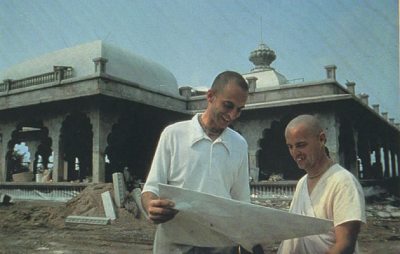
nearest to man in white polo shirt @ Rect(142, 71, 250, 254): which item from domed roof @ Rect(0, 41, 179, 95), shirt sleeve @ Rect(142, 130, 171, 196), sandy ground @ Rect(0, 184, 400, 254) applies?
shirt sleeve @ Rect(142, 130, 171, 196)

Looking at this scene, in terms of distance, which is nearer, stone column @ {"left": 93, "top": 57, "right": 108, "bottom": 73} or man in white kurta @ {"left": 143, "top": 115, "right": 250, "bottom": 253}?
man in white kurta @ {"left": 143, "top": 115, "right": 250, "bottom": 253}

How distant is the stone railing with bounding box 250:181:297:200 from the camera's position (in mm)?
14133

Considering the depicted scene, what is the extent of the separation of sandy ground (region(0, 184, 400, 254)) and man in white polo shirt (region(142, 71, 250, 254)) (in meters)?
4.94

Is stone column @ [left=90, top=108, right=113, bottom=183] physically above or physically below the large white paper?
above

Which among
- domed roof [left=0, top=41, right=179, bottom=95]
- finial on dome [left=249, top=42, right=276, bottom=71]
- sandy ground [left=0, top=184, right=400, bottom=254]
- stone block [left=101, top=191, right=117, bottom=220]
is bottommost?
sandy ground [left=0, top=184, right=400, bottom=254]

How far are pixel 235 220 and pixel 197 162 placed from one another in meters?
0.46

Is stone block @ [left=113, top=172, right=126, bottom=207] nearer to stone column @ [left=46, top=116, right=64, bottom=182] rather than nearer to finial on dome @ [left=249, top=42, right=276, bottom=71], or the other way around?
stone column @ [left=46, top=116, right=64, bottom=182]

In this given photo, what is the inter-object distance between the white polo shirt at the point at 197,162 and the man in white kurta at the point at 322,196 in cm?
36

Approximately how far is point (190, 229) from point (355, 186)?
78 cm

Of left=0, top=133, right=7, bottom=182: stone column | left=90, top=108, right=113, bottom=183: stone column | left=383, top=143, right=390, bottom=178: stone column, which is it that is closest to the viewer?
left=90, top=108, right=113, bottom=183: stone column

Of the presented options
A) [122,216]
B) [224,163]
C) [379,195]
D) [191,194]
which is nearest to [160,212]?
[191,194]

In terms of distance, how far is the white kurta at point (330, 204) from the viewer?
173 centimetres

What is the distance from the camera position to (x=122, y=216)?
10.9 meters

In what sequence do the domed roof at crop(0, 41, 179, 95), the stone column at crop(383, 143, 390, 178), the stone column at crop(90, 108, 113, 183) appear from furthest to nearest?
the stone column at crop(383, 143, 390, 178) → the domed roof at crop(0, 41, 179, 95) → the stone column at crop(90, 108, 113, 183)
